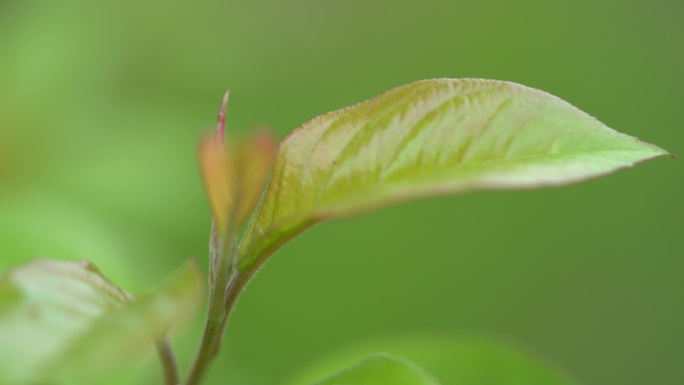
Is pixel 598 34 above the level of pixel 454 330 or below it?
above

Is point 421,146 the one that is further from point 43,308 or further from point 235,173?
point 43,308

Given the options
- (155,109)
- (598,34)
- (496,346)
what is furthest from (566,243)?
(496,346)

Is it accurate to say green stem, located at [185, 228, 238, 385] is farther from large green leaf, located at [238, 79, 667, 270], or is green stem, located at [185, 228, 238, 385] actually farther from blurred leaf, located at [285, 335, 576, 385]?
blurred leaf, located at [285, 335, 576, 385]

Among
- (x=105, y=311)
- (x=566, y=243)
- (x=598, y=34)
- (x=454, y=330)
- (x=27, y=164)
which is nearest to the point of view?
(x=105, y=311)

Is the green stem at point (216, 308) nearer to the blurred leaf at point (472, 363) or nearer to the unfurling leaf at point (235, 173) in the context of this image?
the unfurling leaf at point (235, 173)

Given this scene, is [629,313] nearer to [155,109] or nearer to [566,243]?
[566,243]

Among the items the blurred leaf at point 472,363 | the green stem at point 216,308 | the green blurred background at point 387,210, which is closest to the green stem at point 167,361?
the green stem at point 216,308
